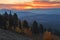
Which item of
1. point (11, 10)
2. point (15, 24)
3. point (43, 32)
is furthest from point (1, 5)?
point (43, 32)

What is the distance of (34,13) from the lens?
5723 millimetres

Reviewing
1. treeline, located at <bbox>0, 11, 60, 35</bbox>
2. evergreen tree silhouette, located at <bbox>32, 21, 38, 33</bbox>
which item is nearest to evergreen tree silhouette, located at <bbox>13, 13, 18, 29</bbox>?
treeline, located at <bbox>0, 11, 60, 35</bbox>

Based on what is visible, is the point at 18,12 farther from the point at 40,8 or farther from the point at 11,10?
the point at 40,8

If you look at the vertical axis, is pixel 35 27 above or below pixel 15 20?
below

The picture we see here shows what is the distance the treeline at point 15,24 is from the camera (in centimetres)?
602

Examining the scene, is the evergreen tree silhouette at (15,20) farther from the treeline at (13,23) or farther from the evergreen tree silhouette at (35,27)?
the evergreen tree silhouette at (35,27)

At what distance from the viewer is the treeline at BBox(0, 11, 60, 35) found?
6020 mm

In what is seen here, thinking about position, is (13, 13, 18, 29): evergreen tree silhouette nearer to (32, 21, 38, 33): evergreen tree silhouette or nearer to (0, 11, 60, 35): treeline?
(0, 11, 60, 35): treeline

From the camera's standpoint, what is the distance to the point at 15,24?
6.38 meters

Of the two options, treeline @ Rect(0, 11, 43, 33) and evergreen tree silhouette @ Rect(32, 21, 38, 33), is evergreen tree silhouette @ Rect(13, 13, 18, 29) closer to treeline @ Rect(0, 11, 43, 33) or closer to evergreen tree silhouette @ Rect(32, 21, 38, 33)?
treeline @ Rect(0, 11, 43, 33)

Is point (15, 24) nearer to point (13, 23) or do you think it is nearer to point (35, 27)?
point (13, 23)

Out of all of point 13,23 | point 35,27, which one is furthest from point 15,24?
point 35,27

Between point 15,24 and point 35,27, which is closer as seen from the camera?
point 35,27

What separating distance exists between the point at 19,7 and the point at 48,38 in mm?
1325
